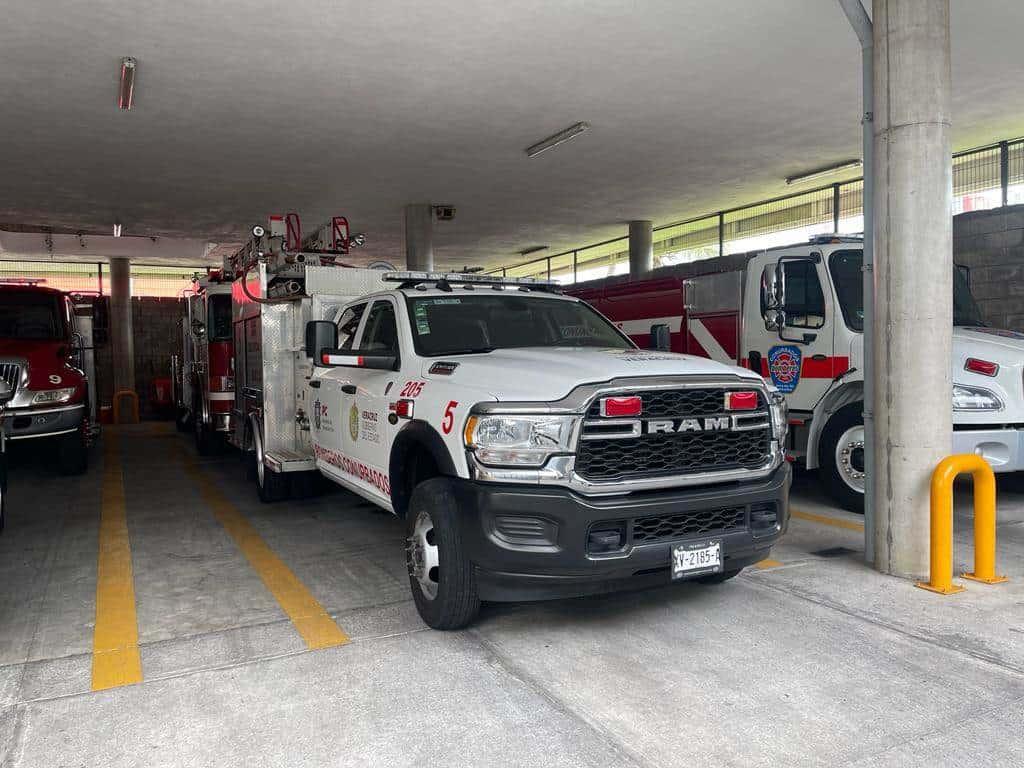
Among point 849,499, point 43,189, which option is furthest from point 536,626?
point 43,189

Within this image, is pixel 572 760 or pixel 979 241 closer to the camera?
pixel 572 760

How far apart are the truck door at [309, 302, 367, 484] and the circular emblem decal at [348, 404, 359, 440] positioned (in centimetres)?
7

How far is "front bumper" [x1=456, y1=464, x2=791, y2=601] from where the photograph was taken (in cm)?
348

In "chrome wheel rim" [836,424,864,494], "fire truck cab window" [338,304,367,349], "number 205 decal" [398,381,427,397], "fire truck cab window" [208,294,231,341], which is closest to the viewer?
"number 205 decal" [398,381,427,397]

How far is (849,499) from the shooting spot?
269 inches

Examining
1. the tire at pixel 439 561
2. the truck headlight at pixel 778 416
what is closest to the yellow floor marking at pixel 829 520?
the truck headlight at pixel 778 416

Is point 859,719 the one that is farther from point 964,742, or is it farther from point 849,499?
point 849,499

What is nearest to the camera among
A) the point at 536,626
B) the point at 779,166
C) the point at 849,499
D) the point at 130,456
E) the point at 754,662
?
the point at 754,662

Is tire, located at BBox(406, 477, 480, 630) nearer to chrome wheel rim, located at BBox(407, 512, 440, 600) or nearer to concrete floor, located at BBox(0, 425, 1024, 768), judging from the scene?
chrome wheel rim, located at BBox(407, 512, 440, 600)

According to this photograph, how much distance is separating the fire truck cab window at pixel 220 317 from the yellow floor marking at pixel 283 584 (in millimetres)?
3355

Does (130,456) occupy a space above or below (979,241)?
below

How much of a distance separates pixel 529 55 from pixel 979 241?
6.87 meters

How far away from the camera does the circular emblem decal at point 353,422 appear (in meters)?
5.22

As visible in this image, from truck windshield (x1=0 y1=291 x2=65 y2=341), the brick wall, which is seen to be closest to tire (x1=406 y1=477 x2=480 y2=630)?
truck windshield (x1=0 y1=291 x2=65 y2=341)
